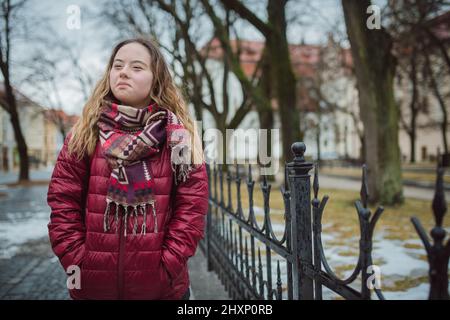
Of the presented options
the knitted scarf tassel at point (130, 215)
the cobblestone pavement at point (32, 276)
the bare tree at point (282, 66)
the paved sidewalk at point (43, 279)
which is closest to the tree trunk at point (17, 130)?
the bare tree at point (282, 66)

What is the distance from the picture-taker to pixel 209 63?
1508 inches

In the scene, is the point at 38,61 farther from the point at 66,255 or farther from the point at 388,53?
the point at 66,255

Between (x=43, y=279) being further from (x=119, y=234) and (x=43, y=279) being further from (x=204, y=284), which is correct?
(x=119, y=234)

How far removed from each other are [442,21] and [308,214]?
511 inches

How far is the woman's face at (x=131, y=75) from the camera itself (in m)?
1.78

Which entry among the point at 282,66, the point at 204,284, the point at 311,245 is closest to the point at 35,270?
the point at 204,284

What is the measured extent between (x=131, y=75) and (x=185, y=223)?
0.74 m

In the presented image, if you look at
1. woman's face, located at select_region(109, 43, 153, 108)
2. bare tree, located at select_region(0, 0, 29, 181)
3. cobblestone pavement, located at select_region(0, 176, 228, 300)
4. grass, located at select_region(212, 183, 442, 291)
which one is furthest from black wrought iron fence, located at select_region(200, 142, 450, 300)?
bare tree, located at select_region(0, 0, 29, 181)

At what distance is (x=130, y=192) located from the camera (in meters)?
1.63

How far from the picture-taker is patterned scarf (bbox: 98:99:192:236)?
166cm

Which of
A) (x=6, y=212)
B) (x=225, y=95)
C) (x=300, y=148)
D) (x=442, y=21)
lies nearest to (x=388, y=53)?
(x=442, y=21)
